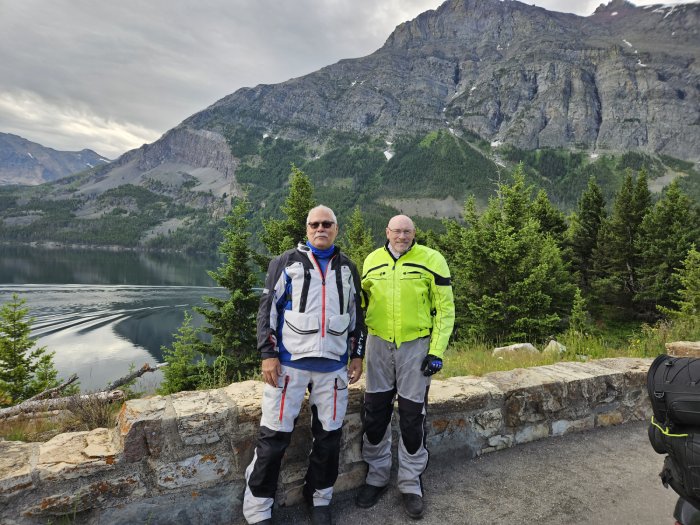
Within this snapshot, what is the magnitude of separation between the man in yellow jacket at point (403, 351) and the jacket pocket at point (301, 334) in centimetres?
63

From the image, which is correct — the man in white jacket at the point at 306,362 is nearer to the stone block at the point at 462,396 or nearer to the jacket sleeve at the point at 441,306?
the jacket sleeve at the point at 441,306

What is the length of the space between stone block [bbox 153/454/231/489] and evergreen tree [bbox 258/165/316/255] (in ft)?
39.3

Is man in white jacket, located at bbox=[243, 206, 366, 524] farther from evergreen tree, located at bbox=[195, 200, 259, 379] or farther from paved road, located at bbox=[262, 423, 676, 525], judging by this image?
evergreen tree, located at bbox=[195, 200, 259, 379]

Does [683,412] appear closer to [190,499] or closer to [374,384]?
[374,384]

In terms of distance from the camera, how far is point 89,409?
318 cm

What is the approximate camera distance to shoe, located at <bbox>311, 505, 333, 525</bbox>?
2.67 m

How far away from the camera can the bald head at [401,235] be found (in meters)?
3.12

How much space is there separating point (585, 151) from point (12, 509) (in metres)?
223

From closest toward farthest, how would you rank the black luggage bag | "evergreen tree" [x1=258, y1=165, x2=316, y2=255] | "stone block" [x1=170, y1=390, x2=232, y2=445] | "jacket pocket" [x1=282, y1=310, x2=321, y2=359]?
the black luggage bag → "stone block" [x1=170, y1=390, x2=232, y2=445] → "jacket pocket" [x1=282, y1=310, x2=321, y2=359] → "evergreen tree" [x1=258, y1=165, x2=316, y2=255]

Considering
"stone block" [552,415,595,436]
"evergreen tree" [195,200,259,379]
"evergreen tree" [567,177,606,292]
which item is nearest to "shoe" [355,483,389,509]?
"stone block" [552,415,595,436]

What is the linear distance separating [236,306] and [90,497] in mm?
12143

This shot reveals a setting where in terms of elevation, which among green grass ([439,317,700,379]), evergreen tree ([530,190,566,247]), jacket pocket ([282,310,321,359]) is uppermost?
evergreen tree ([530,190,566,247])

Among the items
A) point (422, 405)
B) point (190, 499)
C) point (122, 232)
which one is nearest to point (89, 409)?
point (190, 499)

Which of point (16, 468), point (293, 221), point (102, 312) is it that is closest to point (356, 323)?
point (16, 468)
